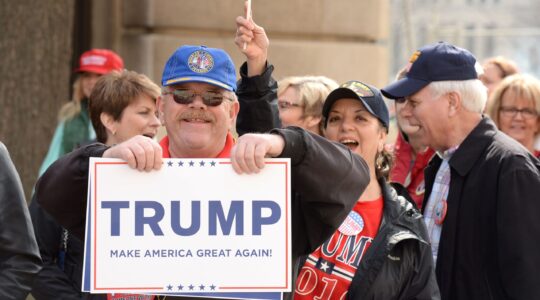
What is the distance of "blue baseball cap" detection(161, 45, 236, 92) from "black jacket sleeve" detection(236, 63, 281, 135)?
1.60ft

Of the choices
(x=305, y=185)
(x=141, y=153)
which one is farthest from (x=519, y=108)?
Answer: (x=141, y=153)

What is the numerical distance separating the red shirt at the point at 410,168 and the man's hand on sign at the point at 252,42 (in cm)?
185

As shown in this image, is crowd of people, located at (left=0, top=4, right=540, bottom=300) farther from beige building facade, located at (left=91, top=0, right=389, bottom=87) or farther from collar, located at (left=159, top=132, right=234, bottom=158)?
beige building facade, located at (left=91, top=0, right=389, bottom=87)

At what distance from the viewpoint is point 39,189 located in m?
3.55

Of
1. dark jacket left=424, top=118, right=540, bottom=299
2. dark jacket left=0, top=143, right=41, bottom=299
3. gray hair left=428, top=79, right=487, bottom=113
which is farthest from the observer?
gray hair left=428, top=79, right=487, bottom=113

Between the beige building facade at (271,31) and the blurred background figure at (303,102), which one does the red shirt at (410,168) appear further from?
the beige building facade at (271,31)

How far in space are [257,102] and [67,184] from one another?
996mm

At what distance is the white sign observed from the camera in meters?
3.41

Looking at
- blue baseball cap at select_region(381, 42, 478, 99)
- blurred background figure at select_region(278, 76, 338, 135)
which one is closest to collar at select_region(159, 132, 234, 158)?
blue baseball cap at select_region(381, 42, 478, 99)

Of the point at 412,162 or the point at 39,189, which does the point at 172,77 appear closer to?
the point at 39,189

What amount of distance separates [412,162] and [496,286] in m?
1.65

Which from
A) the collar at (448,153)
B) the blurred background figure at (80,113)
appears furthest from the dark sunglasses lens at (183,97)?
the blurred background figure at (80,113)

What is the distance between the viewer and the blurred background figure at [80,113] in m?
7.35

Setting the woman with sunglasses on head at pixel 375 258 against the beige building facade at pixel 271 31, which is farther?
the beige building facade at pixel 271 31
